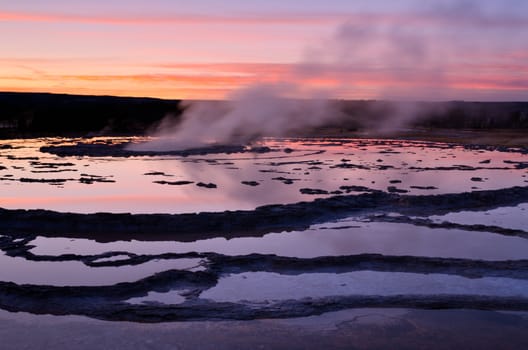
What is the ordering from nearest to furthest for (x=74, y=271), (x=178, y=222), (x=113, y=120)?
1. (x=74, y=271)
2. (x=178, y=222)
3. (x=113, y=120)

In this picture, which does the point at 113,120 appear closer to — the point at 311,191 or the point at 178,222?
the point at 311,191

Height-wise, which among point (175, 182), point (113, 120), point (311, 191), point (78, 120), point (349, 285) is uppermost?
point (78, 120)

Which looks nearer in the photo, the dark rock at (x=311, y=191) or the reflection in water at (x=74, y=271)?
the reflection in water at (x=74, y=271)

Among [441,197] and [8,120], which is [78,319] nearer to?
[441,197]

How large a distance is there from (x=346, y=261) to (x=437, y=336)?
2027mm

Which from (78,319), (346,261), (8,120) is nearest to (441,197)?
(346,261)

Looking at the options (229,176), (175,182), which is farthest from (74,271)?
(229,176)

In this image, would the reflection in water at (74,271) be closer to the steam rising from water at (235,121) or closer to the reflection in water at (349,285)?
the reflection in water at (349,285)

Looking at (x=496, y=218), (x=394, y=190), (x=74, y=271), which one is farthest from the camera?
(x=394, y=190)

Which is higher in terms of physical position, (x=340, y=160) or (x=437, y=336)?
(x=340, y=160)

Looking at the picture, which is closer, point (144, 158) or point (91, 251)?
point (91, 251)

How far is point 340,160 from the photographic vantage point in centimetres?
1867

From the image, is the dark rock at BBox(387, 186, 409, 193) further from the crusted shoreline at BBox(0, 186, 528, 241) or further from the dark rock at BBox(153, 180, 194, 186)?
the dark rock at BBox(153, 180, 194, 186)

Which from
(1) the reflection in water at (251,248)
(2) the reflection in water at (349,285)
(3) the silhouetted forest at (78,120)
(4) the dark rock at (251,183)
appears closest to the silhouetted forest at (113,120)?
(3) the silhouetted forest at (78,120)
